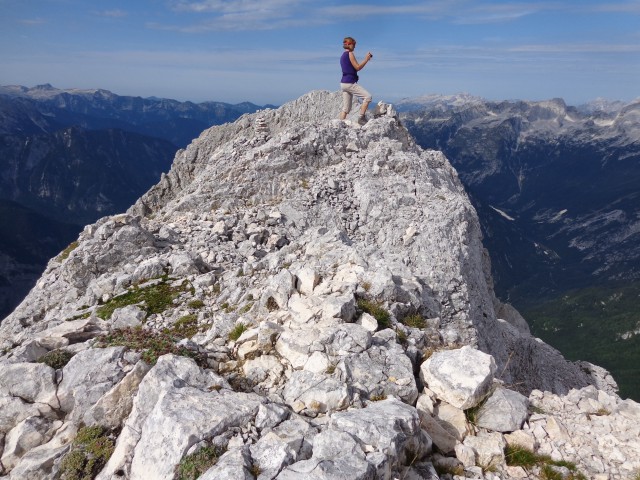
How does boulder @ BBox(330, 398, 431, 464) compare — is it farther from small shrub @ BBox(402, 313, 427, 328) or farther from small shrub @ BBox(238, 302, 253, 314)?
small shrub @ BBox(238, 302, 253, 314)

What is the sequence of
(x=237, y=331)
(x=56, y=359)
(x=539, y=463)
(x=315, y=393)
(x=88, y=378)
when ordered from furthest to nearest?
(x=237, y=331) < (x=56, y=359) < (x=88, y=378) < (x=315, y=393) < (x=539, y=463)

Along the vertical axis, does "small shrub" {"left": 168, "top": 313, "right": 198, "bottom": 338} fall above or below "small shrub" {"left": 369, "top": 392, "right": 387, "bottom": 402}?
below

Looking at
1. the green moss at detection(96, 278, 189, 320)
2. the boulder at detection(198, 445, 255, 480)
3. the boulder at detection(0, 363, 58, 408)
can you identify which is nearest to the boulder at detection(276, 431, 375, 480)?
the boulder at detection(198, 445, 255, 480)

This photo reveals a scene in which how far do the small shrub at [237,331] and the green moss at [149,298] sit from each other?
578cm

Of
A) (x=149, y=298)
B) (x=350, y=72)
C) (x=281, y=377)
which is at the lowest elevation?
(x=149, y=298)

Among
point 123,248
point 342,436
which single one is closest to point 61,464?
point 342,436

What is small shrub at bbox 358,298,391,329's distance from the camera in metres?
13.8

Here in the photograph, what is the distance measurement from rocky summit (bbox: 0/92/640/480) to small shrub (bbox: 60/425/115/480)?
3 cm

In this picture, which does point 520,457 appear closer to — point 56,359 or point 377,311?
point 377,311

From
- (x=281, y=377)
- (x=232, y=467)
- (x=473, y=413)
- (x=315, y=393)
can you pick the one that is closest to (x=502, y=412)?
(x=473, y=413)

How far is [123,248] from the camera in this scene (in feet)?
82.0

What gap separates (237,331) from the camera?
14.0m

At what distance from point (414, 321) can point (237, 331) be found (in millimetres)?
5944

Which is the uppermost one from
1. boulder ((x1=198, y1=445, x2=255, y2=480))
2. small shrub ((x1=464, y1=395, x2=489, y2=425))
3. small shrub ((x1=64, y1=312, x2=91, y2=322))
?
boulder ((x1=198, y1=445, x2=255, y2=480))
